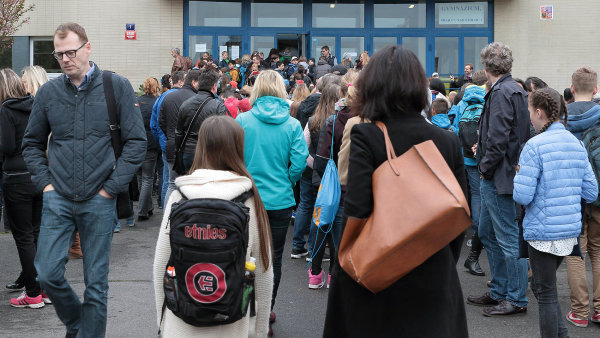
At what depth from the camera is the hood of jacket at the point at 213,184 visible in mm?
3545

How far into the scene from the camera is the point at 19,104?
6.43m

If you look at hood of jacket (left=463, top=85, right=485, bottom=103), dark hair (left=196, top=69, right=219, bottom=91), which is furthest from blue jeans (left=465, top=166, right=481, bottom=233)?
dark hair (left=196, top=69, right=219, bottom=91)

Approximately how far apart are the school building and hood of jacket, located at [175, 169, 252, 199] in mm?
18299

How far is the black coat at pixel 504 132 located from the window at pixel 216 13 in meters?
17.0

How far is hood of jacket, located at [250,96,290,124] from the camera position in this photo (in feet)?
18.1

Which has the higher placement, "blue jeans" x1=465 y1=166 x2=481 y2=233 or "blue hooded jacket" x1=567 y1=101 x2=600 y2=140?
"blue hooded jacket" x1=567 y1=101 x2=600 y2=140

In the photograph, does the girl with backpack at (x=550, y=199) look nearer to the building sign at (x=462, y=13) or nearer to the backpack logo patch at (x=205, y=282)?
the backpack logo patch at (x=205, y=282)

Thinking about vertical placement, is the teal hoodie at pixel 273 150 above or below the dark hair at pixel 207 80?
below

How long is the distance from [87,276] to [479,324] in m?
3.41

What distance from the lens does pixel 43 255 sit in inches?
182

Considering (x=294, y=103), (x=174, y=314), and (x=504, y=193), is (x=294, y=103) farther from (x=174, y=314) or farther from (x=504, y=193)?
(x=174, y=314)

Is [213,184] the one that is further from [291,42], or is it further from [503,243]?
[291,42]

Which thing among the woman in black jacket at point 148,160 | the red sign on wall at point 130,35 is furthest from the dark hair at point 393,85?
the red sign on wall at point 130,35

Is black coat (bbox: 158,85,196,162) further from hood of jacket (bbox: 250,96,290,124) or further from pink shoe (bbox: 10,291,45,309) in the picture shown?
hood of jacket (bbox: 250,96,290,124)
